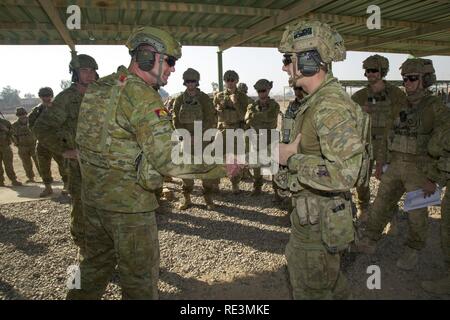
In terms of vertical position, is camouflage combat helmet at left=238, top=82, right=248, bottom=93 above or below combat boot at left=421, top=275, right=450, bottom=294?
above

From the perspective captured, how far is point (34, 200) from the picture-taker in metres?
8.09

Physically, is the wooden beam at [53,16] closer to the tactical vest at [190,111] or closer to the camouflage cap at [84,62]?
the camouflage cap at [84,62]

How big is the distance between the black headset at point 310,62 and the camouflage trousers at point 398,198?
2701 mm

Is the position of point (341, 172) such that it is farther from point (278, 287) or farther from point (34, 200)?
point (34, 200)

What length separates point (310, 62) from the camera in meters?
2.36

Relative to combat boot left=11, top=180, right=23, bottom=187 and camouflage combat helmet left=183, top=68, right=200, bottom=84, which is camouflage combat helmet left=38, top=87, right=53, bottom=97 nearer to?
combat boot left=11, top=180, right=23, bottom=187

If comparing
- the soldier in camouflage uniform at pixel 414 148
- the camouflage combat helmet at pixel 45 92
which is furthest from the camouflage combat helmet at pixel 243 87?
the soldier in camouflage uniform at pixel 414 148

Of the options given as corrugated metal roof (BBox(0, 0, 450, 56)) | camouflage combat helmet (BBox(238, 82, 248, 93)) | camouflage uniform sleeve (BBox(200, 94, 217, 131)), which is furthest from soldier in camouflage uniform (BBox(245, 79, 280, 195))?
corrugated metal roof (BBox(0, 0, 450, 56))

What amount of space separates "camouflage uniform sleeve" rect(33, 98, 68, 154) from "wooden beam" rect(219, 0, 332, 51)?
446cm

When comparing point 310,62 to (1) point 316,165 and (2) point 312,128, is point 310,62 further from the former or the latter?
(1) point 316,165

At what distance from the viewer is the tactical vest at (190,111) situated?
6980 millimetres

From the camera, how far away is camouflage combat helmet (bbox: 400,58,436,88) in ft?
13.7

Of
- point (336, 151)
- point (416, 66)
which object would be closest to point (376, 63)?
point (416, 66)

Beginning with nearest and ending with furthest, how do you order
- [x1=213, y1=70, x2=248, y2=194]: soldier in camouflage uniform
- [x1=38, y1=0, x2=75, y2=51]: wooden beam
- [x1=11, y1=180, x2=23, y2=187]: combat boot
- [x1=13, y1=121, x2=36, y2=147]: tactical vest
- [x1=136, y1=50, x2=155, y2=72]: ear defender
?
[x1=136, y1=50, x2=155, y2=72]: ear defender < [x1=38, y1=0, x2=75, y2=51]: wooden beam < [x1=213, y1=70, x2=248, y2=194]: soldier in camouflage uniform < [x1=11, y1=180, x2=23, y2=187]: combat boot < [x1=13, y1=121, x2=36, y2=147]: tactical vest
